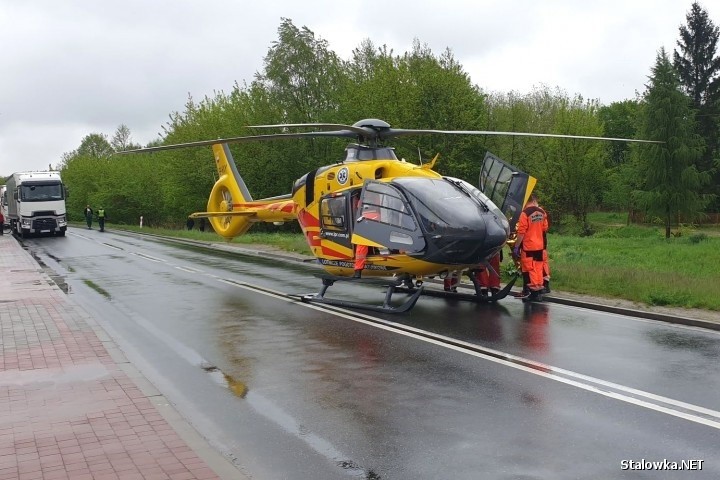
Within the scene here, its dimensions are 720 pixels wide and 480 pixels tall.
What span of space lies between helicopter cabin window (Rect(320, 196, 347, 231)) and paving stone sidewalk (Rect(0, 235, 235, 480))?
4707 millimetres

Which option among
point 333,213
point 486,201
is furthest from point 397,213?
point 333,213

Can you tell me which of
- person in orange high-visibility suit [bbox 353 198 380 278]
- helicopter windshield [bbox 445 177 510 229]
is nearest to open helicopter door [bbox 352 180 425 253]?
person in orange high-visibility suit [bbox 353 198 380 278]

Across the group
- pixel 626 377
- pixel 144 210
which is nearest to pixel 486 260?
pixel 626 377

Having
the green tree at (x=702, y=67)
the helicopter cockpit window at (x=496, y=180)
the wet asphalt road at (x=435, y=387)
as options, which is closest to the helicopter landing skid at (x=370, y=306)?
the wet asphalt road at (x=435, y=387)

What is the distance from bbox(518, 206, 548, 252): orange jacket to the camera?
40.6 ft

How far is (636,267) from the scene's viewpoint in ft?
59.5

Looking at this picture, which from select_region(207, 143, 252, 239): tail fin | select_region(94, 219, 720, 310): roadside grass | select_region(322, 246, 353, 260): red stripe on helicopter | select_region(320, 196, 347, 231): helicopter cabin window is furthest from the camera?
select_region(207, 143, 252, 239): tail fin

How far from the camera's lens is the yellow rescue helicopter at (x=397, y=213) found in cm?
1077

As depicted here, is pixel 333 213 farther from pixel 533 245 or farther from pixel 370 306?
pixel 533 245

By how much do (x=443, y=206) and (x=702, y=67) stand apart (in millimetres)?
54340

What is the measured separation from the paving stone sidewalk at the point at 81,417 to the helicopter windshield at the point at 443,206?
16.9 feet

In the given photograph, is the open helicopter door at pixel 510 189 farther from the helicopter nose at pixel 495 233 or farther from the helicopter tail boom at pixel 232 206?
the helicopter tail boom at pixel 232 206

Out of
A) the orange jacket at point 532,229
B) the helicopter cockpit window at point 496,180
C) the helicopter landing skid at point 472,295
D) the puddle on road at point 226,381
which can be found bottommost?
the puddle on road at point 226,381

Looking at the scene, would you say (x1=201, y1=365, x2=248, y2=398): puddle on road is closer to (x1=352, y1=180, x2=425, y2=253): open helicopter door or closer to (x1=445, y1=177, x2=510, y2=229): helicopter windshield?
(x1=352, y1=180, x2=425, y2=253): open helicopter door
